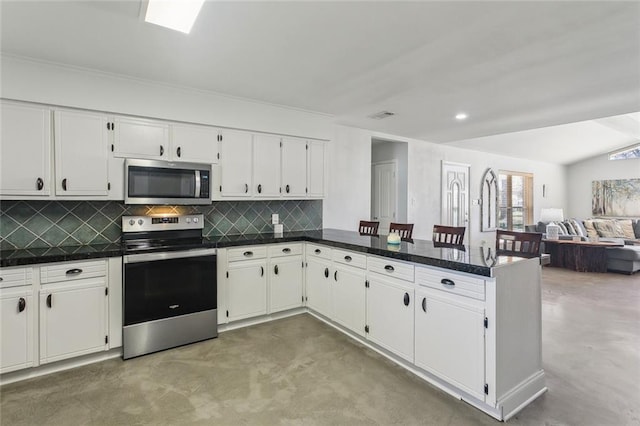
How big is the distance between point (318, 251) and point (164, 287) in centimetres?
159

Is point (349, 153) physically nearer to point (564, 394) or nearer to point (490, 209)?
point (564, 394)

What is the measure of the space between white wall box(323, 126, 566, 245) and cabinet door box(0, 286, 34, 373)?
3.33m

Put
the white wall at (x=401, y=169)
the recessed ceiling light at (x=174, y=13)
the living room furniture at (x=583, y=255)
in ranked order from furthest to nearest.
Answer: the living room furniture at (x=583, y=255)
the white wall at (x=401, y=169)
the recessed ceiling light at (x=174, y=13)

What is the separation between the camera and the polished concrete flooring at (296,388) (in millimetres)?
1994

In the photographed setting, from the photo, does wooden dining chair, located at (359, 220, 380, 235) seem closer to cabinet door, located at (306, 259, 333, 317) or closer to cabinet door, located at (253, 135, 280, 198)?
cabinet door, located at (306, 259, 333, 317)

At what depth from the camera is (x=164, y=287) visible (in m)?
2.90

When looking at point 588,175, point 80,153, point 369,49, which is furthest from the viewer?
point 588,175

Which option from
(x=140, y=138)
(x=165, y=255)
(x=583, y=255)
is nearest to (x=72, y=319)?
(x=165, y=255)

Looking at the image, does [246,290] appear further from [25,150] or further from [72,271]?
[25,150]

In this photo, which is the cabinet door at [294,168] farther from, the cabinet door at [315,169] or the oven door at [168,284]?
the oven door at [168,284]

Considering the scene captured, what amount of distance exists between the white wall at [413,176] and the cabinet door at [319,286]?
1.16 metres

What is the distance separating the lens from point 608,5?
1.92 meters

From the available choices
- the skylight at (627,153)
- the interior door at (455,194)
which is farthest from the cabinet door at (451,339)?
the skylight at (627,153)

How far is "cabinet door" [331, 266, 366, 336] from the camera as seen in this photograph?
9.71ft
